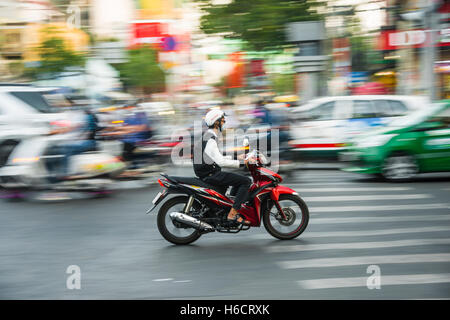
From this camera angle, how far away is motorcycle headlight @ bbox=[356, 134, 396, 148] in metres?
12.9

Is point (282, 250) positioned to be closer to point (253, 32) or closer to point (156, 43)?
point (253, 32)

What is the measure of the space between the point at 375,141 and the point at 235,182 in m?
5.94

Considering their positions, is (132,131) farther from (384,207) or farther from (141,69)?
(141,69)

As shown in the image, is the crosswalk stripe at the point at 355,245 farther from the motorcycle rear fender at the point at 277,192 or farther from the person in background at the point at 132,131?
the person in background at the point at 132,131

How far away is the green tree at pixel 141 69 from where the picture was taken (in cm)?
5034

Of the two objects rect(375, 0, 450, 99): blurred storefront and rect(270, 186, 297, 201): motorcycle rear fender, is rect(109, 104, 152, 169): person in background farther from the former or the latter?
rect(375, 0, 450, 99): blurred storefront

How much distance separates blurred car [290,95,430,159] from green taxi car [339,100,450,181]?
2513 mm

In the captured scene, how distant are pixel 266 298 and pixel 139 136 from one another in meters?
8.68

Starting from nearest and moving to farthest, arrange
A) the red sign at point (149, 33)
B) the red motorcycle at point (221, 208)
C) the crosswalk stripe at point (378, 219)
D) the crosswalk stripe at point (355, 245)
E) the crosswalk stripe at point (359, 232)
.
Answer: the crosswalk stripe at point (355, 245)
the red motorcycle at point (221, 208)
the crosswalk stripe at point (359, 232)
the crosswalk stripe at point (378, 219)
the red sign at point (149, 33)

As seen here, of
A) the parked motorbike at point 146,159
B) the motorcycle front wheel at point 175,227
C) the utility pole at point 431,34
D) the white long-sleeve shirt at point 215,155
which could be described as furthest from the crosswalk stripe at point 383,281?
the utility pole at point 431,34

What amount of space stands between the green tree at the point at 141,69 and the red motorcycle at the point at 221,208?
43.0m

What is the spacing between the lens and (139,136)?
13742 millimetres

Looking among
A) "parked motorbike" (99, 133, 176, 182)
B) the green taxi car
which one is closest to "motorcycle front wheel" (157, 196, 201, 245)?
"parked motorbike" (99, 133, 176, 182)
